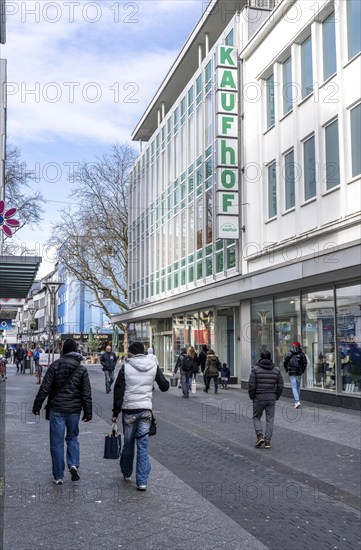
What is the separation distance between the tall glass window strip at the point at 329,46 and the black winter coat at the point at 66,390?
13784mm

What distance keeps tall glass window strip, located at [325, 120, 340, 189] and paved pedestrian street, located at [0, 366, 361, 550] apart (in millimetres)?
7464

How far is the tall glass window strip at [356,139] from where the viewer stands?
1702 cm

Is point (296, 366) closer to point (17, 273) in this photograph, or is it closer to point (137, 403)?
point (17, 273)

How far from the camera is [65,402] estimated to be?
7980 millimetres

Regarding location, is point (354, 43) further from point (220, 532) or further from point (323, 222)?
point (220, 532)

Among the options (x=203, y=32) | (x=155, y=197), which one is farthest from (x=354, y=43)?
(x=155, y=197)

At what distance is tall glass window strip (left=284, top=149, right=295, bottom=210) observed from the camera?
21000mm

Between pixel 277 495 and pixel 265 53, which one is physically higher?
pixel 265 53

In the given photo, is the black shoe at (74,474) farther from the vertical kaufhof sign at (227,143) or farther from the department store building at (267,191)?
the vertical kaufhof sign at (227,143)

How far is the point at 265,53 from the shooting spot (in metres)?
23.4

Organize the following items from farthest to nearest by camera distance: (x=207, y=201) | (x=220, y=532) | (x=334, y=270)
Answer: (x=207, y=201)
(x=334, y=270)
(x=220, y=532)

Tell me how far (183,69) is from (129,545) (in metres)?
31.6

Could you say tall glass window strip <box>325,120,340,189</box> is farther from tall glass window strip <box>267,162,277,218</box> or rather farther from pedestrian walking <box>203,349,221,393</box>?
pedestrian walking <box>203,349,221,393</box>

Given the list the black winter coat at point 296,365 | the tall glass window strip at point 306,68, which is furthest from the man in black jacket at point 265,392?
the tall glass window strip at point 306,68
